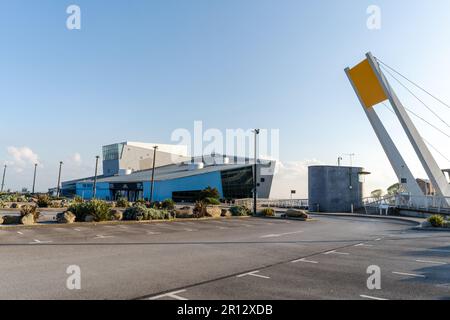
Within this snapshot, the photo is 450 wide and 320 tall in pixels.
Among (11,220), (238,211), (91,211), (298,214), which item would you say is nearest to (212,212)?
(238,211)

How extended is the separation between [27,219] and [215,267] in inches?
519

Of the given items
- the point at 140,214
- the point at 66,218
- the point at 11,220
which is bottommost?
the point at 11,220

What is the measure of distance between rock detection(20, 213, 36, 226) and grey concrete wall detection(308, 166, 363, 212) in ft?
98.6

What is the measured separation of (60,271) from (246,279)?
4.41 meters

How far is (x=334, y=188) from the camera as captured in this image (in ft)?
130

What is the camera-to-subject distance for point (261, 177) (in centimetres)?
7588

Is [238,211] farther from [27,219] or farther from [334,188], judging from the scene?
[27,219]

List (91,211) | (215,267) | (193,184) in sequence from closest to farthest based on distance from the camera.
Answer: (215,267) → (91,211) → (193,184)

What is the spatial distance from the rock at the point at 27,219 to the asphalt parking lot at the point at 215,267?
277 cm
